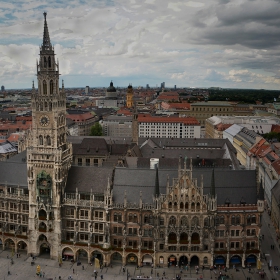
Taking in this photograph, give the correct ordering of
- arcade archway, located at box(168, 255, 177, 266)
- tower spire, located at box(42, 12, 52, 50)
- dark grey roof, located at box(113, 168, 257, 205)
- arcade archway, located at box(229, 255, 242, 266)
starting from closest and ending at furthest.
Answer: arcade archway, located at box(168, 255, 177, 266)
arcade archway, located at box(229, 255, 242, 266)
dark grey roof, located at box(113, 168, 257, 205)
tower spire, located at box(42, 12, 52, 50)

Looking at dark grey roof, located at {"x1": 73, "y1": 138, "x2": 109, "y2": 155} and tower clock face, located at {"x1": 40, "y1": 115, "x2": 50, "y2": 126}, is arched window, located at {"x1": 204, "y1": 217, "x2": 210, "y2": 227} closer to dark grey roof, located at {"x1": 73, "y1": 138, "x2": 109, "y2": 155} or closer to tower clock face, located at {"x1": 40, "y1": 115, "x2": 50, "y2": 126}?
tower clock face, located at {"x1": 40, "y1": 115, "x2": 50, "y2": 126}

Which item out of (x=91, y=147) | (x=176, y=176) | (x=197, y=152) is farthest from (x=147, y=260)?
(x=91, y=147)

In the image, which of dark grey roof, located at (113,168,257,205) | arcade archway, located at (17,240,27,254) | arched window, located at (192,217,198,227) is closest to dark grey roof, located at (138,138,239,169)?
dark grey roof, located at (113,168,257,205)

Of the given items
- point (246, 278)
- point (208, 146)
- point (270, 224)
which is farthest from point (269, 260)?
point (208, 146)

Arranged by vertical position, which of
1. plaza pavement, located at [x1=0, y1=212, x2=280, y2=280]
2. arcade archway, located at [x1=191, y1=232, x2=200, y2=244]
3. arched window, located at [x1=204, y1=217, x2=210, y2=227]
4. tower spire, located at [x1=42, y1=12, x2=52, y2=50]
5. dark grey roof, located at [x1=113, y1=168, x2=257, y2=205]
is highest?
tower spire, located at [x1=42, y1=12, x2=52, y2=50]

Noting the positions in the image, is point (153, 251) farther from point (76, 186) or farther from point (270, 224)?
point (270, 224)

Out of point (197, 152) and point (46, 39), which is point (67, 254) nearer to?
point (46, 39)

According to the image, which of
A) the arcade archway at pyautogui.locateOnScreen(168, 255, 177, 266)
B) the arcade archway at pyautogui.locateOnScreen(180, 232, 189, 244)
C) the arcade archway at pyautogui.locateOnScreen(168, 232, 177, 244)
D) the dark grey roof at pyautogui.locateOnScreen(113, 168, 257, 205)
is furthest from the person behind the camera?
the dark grey roof at pyautogui.locateOnScreen(113, 168, 257, 205)

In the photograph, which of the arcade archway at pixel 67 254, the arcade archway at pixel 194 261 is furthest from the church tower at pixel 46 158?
the arcade archway at pixel 194 261
